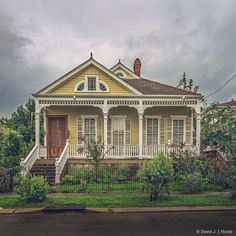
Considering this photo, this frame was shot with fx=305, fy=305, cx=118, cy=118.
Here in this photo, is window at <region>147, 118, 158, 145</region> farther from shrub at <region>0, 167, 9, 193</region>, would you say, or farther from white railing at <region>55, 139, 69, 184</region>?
shrub at <region>0, 167, 9, 193</region>

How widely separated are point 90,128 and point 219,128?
9123 millimetres

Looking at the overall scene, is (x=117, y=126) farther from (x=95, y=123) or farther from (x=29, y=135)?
(x=29, y=135)

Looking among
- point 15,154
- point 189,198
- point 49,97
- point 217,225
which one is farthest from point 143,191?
point 49,97

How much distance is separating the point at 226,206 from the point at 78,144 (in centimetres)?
1179

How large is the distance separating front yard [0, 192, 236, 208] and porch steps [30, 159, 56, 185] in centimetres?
302

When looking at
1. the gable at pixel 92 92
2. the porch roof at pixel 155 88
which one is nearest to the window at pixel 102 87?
the gable at pixel 92 92

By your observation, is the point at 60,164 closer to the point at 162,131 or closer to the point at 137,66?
the point at 162,131

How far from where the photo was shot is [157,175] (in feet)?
41.8

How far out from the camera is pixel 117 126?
22.4 m

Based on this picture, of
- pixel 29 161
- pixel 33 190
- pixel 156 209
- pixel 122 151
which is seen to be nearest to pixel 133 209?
pixel 156 209

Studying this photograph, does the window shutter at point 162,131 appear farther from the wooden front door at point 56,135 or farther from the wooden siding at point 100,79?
the wooden front door at point 56,135

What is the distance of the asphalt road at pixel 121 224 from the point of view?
9.09 m

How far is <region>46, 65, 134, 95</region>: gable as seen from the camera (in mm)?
20812

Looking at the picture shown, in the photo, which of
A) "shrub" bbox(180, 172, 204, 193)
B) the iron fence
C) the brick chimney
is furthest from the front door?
the brick chimney
